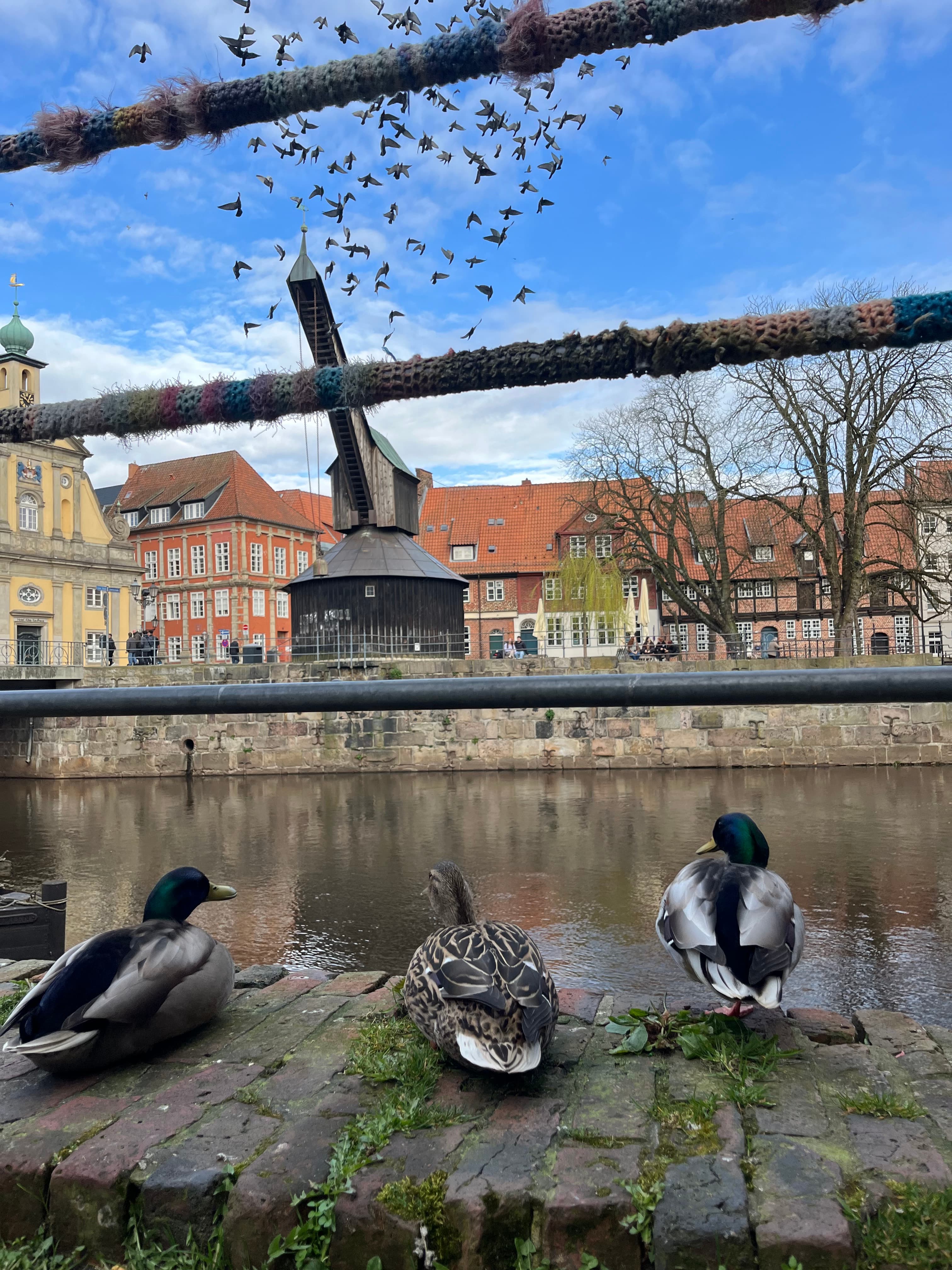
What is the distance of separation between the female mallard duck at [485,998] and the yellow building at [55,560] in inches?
1288

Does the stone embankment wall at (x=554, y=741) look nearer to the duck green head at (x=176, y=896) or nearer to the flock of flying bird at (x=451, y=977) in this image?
the duck green head at (x=176, y=896)

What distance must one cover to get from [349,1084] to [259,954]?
535cm

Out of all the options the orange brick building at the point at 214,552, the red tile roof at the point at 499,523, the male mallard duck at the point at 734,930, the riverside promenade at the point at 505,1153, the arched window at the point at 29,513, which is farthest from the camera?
the orange brick building at the point at 214,552

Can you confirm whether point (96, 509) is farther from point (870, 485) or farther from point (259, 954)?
point (259, 954)

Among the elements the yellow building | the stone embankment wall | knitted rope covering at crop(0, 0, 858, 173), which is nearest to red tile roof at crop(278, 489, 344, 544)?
the yellow building

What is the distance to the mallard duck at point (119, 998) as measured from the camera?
89.8 inches

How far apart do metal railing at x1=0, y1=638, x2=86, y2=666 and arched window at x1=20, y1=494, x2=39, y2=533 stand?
4.47m

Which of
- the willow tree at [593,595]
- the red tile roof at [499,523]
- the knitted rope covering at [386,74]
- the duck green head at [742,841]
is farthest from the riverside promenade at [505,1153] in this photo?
the red tile roof at [499,523]

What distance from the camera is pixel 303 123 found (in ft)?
10.2

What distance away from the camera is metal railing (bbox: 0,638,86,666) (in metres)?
34.1

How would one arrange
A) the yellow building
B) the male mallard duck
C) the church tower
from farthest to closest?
the yellow building, the church tower, the male mallard duck

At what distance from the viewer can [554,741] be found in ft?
79.4

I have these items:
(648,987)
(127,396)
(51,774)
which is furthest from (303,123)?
(51,774)

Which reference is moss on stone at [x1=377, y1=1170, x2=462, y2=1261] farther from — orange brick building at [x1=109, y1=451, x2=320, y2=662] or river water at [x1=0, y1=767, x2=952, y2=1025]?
orange brick building at [x1=109, y1=451, x2=320, y2=662]
